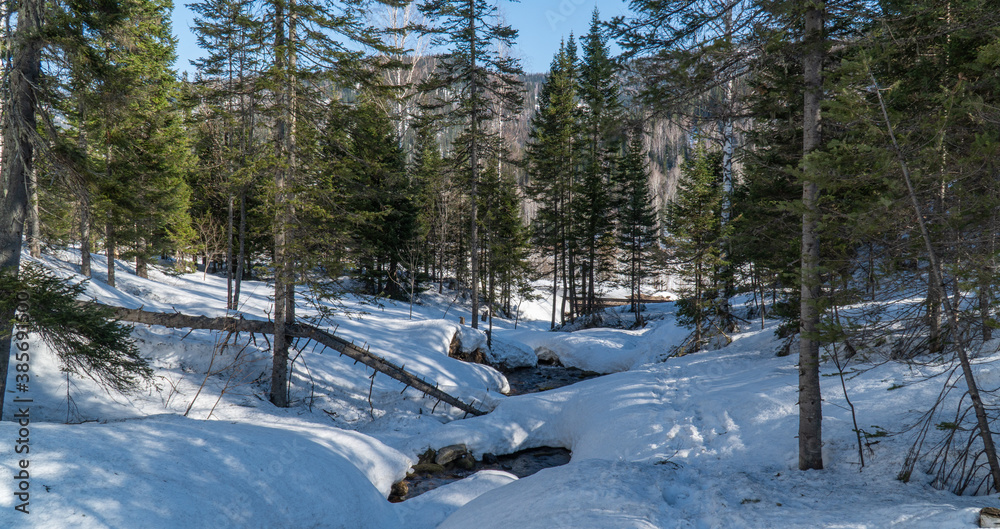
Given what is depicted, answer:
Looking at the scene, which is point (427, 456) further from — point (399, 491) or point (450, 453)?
point (399, 491)

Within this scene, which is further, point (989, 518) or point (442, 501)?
point (442, 501)

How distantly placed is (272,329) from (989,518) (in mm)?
12133

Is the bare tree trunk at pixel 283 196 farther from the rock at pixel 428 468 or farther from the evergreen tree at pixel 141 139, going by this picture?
the rock at pixel 428 468

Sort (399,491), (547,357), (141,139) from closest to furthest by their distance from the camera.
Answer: (399,491) < (141,139) < (547,357)

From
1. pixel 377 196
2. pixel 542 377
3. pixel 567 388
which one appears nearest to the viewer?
pixel 377 196

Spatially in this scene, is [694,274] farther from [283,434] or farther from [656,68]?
[283,434]

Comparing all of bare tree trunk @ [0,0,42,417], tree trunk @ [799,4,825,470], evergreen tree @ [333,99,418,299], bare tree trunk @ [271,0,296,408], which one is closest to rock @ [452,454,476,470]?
bare tree trunk @ [271,0,296,408]

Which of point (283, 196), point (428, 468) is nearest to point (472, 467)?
point (428, 468)

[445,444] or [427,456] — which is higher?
[445,444]

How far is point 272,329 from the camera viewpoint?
1088 cm

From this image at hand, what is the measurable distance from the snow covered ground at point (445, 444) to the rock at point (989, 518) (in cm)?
13

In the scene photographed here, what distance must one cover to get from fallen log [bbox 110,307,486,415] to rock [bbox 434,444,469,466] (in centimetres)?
153

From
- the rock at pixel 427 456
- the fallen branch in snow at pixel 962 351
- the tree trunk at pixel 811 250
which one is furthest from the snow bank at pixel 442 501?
the fallen branch in snow at pixel 962 351

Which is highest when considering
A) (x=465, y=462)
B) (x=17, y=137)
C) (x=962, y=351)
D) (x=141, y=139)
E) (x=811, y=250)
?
(x=141, y=139)
